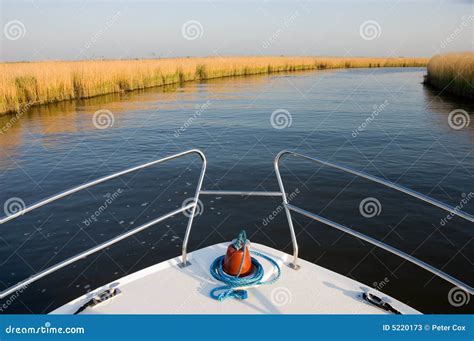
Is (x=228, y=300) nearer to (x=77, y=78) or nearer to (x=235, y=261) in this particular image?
(x=235, y=261)

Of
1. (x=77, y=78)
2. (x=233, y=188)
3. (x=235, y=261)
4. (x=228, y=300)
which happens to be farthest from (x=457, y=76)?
(x=228, y=300)

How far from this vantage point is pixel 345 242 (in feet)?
20.6

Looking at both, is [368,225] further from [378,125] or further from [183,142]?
[378,125]

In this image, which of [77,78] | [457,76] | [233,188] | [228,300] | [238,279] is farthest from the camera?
[457,76]

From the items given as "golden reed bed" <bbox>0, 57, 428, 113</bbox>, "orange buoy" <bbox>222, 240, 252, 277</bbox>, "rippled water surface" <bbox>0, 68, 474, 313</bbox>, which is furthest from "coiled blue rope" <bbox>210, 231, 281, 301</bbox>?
"golden reed bed" <bbox>0, 57, 428, 113</bbox>

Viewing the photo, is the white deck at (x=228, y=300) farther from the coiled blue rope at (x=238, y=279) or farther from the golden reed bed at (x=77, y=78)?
the golden reed bed at (x=77, y=78)

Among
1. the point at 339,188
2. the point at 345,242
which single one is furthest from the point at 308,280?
the point at 339,188

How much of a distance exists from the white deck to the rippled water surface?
7.73ft

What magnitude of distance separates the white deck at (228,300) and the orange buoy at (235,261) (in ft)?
0.55

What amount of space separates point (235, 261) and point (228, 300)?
1.10ft

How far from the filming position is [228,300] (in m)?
2.95

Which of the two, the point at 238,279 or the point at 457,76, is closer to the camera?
the point at 238,279

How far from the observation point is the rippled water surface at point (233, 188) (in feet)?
18.4

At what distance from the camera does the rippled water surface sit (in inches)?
221
